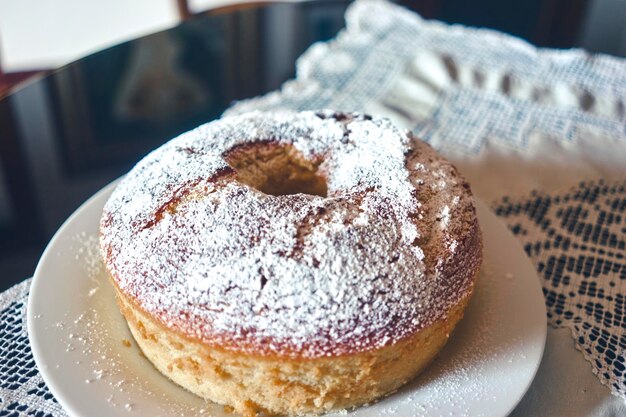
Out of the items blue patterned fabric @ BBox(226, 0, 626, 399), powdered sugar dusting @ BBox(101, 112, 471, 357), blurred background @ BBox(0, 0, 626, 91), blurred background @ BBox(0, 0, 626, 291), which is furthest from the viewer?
blurred background @ BBox(0, 0, 626, 91)

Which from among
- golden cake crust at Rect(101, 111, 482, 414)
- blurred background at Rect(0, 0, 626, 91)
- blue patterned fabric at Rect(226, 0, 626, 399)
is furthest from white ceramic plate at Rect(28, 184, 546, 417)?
blurred background at Rect(0, 0, 626, 91)

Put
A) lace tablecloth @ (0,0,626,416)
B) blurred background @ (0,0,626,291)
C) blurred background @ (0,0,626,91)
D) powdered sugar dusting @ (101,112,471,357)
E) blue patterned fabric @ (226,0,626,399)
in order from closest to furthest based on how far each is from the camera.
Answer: powdered sugar dusting @ (101,112,471,357)
lace tablecloth @ (0,0,626,416)
blue patterned fabric @ (226,0,626,399)
blurred background @ (0,0,626,291)
blurred background @ (0,0,626,91)

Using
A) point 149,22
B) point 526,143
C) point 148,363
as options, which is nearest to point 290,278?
point 148,363

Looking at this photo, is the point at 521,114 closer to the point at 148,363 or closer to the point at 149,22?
the point at 148,363

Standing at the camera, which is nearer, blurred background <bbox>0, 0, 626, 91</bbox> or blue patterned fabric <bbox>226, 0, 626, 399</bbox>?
blue patterned fabric <bbox>226, 0, 626, 399</bbox>

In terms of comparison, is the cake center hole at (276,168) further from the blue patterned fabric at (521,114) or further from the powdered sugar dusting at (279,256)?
the blue patterned fabric at (521,114)

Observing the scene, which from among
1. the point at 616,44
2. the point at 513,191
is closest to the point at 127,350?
the point at 513,191

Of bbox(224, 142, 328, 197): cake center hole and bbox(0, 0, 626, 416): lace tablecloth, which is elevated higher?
bbox(224, 142, 328, 197): cake center hole

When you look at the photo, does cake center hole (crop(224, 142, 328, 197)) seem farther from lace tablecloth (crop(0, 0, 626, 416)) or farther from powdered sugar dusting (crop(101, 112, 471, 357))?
lace tablecloth (crop(0, 0, 626, 416))
